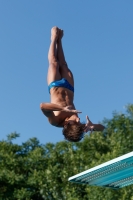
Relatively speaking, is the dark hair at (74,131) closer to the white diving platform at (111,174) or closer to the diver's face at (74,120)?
the diver's face at (74,120)

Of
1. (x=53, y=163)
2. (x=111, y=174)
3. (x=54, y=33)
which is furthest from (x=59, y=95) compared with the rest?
(x=53, y=163)

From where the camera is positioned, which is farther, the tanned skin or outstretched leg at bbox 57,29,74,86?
outstretched leg at bbox 57,29,74,86

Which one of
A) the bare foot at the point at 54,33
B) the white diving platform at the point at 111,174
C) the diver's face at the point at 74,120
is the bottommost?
the white diving platform at the point at 111,174

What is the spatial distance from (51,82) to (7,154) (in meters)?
10.9

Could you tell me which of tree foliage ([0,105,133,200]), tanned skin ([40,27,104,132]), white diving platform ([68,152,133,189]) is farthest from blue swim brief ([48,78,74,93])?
tree foliage ([0,105,133,200])

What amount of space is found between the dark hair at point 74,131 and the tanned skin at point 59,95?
6cm

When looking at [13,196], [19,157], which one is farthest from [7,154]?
[13,196]

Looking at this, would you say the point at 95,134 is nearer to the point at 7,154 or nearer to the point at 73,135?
the point at 7,154

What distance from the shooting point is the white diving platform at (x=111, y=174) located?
6.89 meters

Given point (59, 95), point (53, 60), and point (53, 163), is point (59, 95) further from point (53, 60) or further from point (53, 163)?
point (53, 163)

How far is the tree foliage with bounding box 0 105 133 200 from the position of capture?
1505cm

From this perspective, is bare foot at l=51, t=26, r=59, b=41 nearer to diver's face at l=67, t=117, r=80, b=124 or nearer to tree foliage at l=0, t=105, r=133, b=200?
diver's face at l=67, t=117, r=80, b=124

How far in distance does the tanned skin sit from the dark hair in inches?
2.4

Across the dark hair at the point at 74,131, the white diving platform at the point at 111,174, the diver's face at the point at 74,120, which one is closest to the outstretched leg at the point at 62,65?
the diver's face at the point at 74,120
